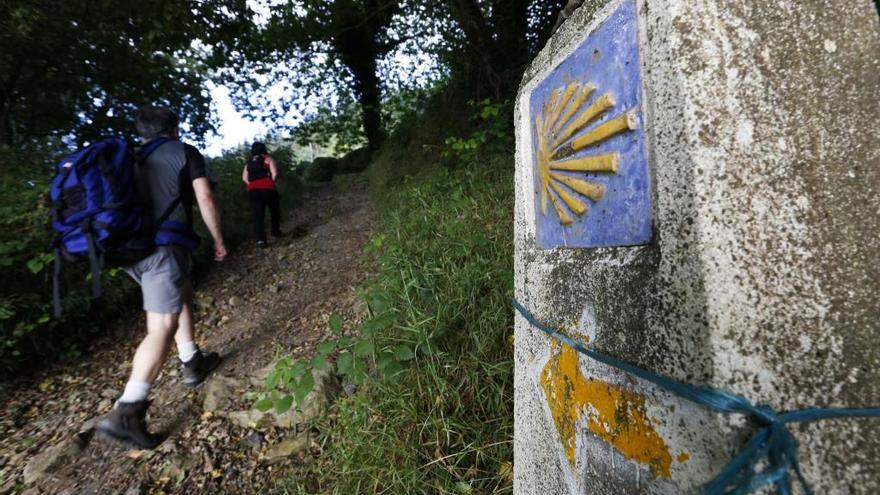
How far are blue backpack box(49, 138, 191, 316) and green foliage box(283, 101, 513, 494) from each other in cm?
116

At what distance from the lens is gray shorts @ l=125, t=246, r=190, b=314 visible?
7.07 feet

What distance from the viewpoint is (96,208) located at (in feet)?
6.23

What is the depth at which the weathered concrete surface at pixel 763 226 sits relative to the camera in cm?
49

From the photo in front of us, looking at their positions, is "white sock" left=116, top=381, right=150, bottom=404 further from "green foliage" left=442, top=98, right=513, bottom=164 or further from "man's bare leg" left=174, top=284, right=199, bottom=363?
"green foliage" left=442, top=98, right=513, bottom=164

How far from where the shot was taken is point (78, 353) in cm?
324

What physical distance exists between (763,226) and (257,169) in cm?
525

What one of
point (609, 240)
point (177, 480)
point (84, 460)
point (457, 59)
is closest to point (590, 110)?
point (609, 240)

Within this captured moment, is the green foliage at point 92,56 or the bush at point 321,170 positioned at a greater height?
the green foliage at point 92,56

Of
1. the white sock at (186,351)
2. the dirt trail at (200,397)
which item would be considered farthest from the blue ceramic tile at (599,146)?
the white sock at (186,351)

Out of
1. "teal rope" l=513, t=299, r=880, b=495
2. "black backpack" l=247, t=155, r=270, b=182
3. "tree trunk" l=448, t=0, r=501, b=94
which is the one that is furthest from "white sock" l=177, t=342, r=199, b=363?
"tree trunk" l=448, t=0, r=501, b=94

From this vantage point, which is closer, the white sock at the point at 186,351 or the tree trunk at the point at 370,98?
the white sock at the point at 186,351

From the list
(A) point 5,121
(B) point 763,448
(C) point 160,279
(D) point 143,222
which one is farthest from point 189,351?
(A) point 5,121

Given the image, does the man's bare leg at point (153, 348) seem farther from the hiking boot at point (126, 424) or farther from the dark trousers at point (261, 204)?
the dark trousers at point (261, 204)

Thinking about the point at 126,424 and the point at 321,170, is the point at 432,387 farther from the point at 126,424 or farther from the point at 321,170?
the point at 321,170
